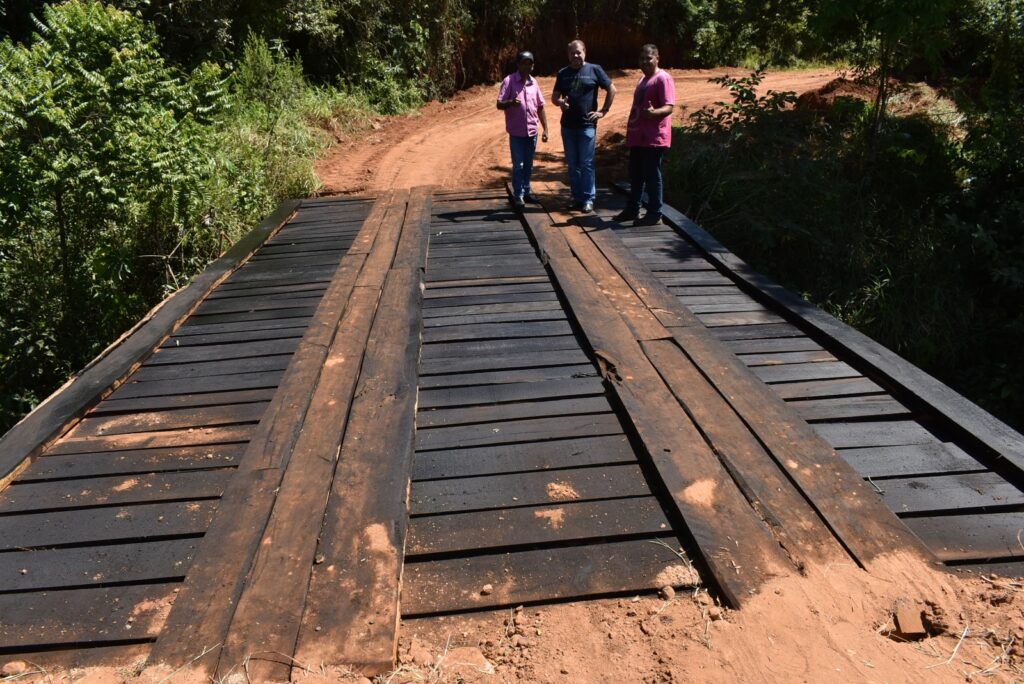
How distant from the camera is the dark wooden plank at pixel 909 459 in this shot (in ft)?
9.25

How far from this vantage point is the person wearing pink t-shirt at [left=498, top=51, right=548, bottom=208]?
6652mm

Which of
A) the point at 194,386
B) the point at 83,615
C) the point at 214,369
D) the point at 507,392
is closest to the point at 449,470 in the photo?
the point at 507,392

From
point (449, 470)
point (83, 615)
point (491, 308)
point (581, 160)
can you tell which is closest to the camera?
point (83, 615)

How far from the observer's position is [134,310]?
711cm

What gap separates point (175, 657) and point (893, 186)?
959 centimetres

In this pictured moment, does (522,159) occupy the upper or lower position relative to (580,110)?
lower

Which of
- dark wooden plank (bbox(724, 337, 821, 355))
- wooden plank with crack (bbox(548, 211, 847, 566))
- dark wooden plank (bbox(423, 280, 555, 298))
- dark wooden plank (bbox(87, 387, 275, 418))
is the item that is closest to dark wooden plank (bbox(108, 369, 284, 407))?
dark wooden plank (bbox(87, 387, 275, 418))

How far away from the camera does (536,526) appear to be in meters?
2.52

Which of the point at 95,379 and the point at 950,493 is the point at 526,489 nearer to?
the point at 950,493

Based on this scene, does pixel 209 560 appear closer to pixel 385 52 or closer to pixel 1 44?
pixel 1 44

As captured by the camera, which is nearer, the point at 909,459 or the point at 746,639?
the point at 746,639

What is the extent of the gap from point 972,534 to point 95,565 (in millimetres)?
2801

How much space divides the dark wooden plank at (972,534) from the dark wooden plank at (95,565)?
236 cm

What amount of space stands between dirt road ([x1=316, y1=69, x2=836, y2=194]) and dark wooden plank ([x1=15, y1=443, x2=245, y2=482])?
6.96 m
